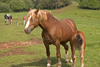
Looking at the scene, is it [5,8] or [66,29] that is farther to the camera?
[5,8]

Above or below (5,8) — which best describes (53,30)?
above

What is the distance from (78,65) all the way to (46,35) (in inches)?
83.5

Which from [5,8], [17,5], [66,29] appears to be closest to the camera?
[66,29]

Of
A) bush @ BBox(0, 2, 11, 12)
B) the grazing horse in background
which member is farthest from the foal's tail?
bush @ BBox(0, 2, 11, 12)

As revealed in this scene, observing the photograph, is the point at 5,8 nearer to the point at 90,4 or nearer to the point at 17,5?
the point at 17,5

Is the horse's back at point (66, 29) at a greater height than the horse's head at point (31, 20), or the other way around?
the horse's head at point (31, 20)

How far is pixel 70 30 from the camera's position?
22.8ft

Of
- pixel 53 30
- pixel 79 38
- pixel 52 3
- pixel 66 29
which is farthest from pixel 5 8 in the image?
pixel 79 38

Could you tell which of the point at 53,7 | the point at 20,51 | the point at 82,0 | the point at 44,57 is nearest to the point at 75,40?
the point at 44,57

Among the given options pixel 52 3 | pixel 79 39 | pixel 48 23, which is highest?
pixel 52 3

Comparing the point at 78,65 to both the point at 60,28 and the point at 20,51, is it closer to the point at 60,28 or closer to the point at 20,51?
the point at 60,28

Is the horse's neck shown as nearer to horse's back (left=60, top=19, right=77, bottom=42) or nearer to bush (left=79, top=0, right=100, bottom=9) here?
horse's back (left=60, top=19, right=77, bottom=42)

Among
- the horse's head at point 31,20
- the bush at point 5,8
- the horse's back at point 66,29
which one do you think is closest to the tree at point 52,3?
the bush at point 5,8

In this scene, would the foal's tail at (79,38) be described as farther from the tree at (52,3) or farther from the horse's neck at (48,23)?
the tree at (52,3)
